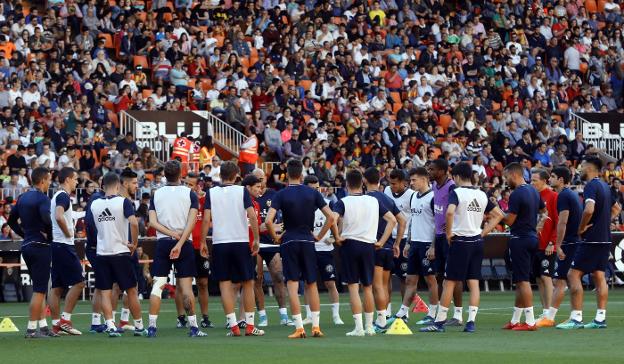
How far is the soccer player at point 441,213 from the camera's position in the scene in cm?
1997

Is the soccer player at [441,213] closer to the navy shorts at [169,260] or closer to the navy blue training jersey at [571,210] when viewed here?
the navy blue training jersey at [571,210]

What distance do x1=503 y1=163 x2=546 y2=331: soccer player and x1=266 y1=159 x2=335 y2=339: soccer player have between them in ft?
9.07

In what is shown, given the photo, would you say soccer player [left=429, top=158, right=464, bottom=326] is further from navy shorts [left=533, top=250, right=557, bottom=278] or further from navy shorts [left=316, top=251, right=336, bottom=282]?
navy shorts [left=316, top=251, right=336, bottom=282]

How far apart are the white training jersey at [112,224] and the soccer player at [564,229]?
5.92 metres

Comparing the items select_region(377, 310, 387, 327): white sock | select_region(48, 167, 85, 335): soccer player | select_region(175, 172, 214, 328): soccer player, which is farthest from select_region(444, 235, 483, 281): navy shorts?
select_region(48, 167, 85, 335): soccer player

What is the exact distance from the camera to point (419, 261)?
823 inches

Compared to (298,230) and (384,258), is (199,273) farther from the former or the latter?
(298,230)

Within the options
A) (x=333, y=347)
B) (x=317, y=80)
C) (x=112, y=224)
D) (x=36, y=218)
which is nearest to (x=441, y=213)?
(x=333, y=347)

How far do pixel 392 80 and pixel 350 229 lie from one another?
80.7 ft

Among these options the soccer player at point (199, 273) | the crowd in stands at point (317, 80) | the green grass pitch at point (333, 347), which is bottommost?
the green grass pitch at point (333, 347)

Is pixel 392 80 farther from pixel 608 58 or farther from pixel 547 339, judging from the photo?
pixel 547 339

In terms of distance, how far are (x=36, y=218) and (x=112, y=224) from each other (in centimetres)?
101

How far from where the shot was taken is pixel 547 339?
1752 centimetres

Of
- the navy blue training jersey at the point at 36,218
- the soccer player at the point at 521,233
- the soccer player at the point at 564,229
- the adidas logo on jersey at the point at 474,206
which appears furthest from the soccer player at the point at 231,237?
the soccer player at the point at 564,229
